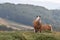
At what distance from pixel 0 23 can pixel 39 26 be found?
171607mm

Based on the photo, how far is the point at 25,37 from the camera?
22.0m

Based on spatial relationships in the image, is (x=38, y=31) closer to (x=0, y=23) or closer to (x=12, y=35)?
(x=12, y=35)

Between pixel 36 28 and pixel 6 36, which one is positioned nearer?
pixel 6 36

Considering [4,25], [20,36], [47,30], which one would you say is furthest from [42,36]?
[4,25]

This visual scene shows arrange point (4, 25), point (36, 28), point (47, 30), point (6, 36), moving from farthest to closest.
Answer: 1. point (4, 25)
2. point (47, 30)
3. point (36, 28)
4. point (6, 36)

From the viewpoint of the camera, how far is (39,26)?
2572cm

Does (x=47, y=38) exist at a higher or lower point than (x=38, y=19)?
lower

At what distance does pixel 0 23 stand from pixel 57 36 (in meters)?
174

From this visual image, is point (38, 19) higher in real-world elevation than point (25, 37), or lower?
higher

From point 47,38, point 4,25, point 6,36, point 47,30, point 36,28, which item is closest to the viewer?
point 6,36

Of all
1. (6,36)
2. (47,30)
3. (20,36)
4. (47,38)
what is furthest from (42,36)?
(47,30)

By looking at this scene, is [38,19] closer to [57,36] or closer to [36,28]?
[36,28]

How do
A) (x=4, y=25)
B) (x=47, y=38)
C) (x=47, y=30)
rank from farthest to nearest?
(x=4, y=25), (x=47, y=30), (x=47, y=38)

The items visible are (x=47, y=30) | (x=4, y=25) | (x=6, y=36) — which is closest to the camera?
(x=6, y=36)
